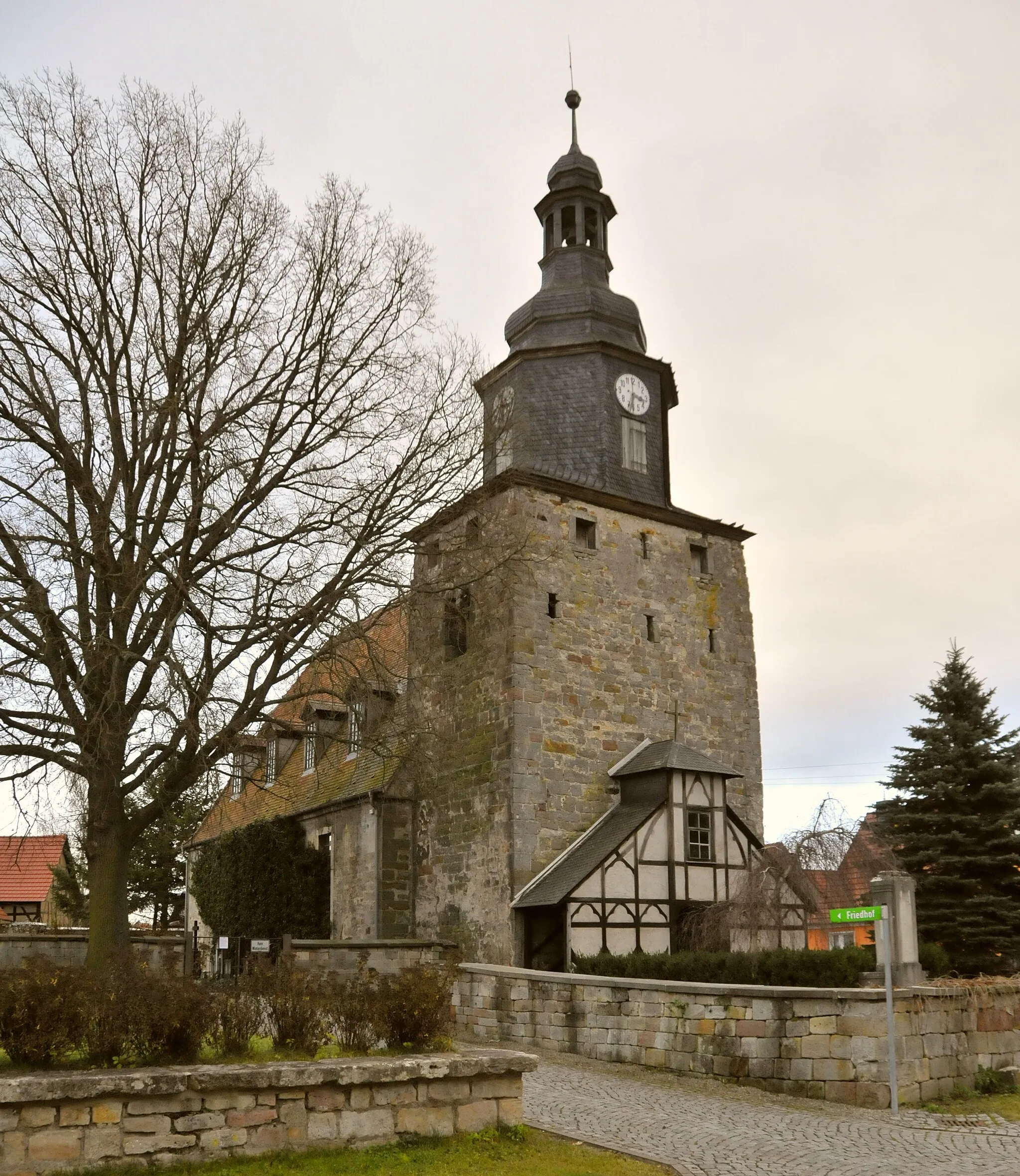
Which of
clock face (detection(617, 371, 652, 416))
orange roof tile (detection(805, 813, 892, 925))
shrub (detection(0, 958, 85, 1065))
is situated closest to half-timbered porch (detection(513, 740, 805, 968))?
orange roof tile (detection(805, 813, 892, 925))

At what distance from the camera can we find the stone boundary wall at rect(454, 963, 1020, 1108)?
1131 cm

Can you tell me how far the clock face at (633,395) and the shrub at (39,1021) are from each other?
17.6 m

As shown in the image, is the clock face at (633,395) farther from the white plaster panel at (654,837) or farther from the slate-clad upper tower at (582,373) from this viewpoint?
the white plaster panel at (654,837)

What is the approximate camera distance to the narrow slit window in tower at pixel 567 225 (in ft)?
80.9

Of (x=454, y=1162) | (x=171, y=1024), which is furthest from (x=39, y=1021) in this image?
(x=454, y=1162)

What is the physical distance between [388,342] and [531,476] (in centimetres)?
571

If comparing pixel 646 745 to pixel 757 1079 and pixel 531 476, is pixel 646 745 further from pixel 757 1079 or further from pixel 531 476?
pixel 757 1079

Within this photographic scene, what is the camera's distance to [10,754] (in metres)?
13.4

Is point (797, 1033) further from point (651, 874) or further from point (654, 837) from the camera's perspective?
point (654, 837)

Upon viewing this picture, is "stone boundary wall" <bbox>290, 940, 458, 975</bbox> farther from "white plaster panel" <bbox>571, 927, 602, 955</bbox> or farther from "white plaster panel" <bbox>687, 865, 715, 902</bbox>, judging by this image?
"white plaster panel" <bbox>687, 865, 715, 902</bbox>

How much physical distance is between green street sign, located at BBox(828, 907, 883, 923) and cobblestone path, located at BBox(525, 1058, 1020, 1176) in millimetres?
1726

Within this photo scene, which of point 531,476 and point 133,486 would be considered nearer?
point 133,486

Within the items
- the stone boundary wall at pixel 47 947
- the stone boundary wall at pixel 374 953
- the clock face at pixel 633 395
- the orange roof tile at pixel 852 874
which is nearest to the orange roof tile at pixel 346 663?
the stone boundary wall at pixel 374 953

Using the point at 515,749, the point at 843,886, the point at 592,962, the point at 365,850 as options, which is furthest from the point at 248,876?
the point at 843,886
